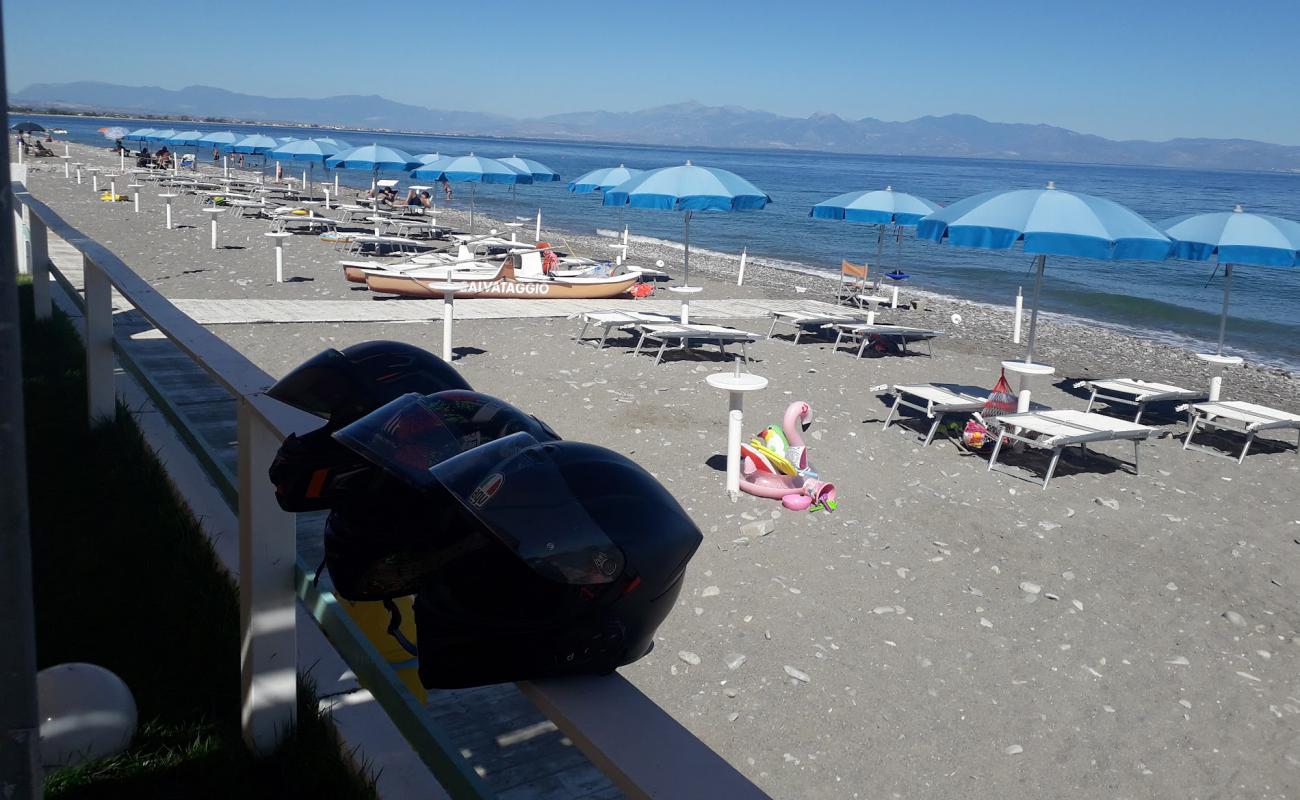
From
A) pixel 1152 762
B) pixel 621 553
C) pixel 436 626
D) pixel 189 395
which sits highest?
pixel 621 553

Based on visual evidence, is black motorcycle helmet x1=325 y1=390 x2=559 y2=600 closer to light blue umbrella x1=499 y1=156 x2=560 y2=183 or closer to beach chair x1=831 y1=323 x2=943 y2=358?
beach chair x1=831 y1=323 x2=943 y2=358

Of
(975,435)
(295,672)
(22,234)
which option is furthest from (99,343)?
(975,435)

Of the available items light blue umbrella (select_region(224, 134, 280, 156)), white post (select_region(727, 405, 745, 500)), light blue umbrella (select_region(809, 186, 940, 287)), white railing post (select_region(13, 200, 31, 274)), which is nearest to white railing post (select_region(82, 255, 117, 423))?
white railing post (select_region(13, 200, 31, 274))

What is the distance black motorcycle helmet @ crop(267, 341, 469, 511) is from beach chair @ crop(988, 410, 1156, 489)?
7153 millimetres

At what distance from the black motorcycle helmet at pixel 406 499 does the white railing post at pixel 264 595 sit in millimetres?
575

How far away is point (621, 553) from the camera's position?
1597 millimetres

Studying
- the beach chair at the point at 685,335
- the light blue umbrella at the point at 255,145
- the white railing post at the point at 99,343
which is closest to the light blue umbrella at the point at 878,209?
the beach chair at the point at 685,335

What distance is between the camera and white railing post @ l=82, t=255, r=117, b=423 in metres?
4.88

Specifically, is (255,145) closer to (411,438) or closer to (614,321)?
(614,321)

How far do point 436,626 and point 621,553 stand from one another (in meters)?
0.33

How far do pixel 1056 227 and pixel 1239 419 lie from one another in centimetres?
330

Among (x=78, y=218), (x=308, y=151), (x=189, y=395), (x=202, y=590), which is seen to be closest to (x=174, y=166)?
(x=308, y=151)

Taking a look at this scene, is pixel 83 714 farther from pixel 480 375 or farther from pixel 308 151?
pixel 308 151

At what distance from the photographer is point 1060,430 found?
8.83 m
